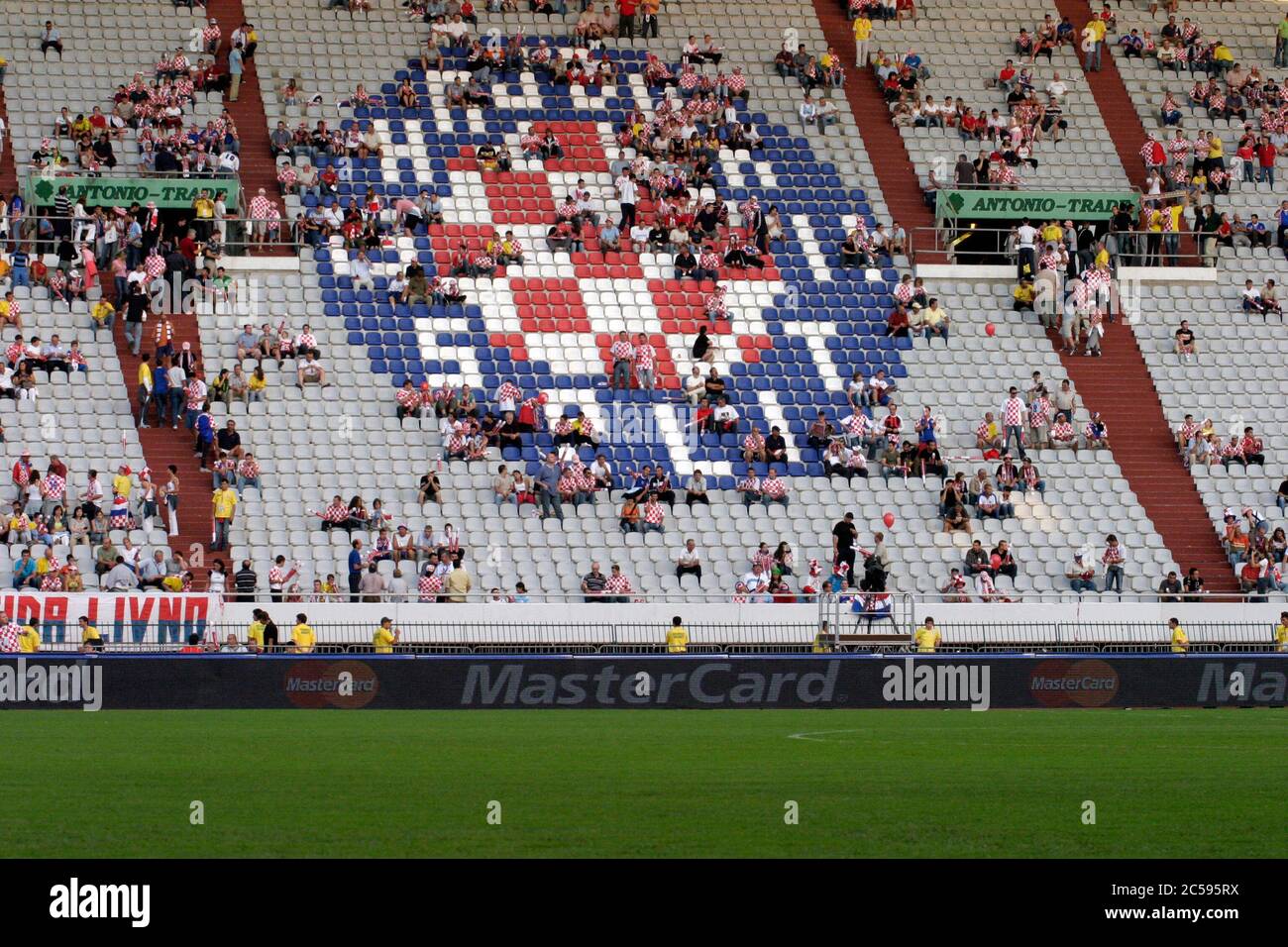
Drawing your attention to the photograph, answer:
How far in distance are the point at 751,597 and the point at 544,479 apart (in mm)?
4669

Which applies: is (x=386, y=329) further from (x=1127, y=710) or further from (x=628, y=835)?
(x=628, y=835)

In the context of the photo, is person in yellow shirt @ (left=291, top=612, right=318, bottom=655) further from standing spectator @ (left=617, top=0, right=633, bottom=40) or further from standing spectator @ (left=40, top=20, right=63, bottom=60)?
standing spectator @ (left=617, top=0, right=633, bottom=40)

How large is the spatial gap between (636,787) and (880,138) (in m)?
31.6

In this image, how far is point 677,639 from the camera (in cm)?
2959

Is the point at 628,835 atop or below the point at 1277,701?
below

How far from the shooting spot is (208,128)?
133ft

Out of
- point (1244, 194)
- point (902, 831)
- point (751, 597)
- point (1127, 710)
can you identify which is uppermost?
point (1244, 194)

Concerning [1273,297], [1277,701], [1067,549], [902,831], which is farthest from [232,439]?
[902,831]

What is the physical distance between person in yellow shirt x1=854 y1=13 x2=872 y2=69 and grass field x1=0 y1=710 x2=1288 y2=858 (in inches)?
1022

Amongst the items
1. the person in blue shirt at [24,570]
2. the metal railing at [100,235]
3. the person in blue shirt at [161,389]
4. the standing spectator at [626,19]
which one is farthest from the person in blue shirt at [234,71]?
the person in blue shirt at [24,570]

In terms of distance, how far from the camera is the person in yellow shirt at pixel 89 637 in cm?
2709

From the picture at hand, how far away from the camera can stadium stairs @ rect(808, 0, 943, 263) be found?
42875 mm

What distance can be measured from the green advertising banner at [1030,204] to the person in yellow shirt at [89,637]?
838 inches

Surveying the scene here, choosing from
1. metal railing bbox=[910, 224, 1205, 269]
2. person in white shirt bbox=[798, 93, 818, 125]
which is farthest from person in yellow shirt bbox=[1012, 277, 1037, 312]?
person in white shirt bbox=[798, 93, 818, 125]
